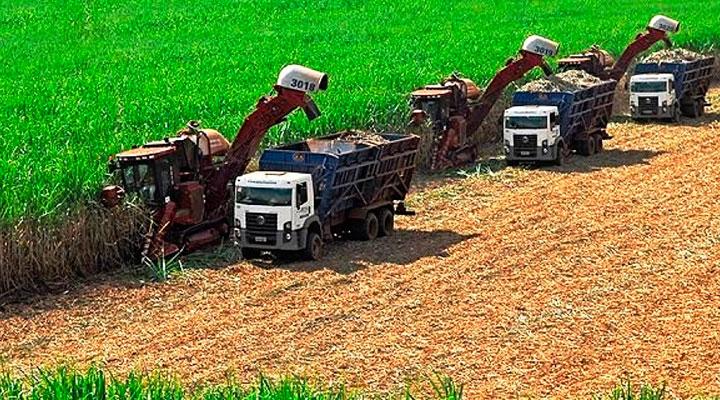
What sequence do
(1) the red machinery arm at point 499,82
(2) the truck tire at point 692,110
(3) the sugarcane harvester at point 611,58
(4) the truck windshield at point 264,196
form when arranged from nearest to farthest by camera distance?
1. (4) the truck windshield at point 264,196
2. (1) the red machinery arm at point 499,82
3. (3) the sugarcane harvester at point 611,58
4. (2) the truck tire at point 692,110

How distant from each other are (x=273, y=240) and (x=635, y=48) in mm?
20369

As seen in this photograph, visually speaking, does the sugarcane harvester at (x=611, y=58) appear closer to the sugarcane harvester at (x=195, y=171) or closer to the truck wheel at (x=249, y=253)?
the sugarcane harvester at (x=195, y=171)

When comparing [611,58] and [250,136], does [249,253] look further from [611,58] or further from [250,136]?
[611,58]

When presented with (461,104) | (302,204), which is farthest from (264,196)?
(461,104)

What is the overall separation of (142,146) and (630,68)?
77.3 ft

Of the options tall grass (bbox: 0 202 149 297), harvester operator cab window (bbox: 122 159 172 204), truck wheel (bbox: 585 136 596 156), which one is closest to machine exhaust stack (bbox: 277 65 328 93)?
harvester operator cab window (bbox: 122 159 172 204)

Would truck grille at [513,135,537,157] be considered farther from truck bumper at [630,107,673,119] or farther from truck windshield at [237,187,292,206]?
truck windshield at [237,187,292,206]

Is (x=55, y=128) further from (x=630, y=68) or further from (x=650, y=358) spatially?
(x=630, y=68)

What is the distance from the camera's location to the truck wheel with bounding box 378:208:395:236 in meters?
24.4

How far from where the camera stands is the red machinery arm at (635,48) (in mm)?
38406

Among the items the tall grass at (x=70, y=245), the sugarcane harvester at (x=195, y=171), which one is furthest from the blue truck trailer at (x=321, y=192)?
the tall grass at (x=70, y=245)

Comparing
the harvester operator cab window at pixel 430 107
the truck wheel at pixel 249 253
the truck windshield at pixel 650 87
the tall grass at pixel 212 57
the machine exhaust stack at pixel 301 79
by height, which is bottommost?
the truck wheel at pixel 249 253

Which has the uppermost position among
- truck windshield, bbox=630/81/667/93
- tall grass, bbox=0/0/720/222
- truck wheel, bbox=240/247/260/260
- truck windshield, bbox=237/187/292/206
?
tall grass, bbox=0/0/720/222

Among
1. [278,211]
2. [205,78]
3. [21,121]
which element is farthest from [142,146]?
[205,78]
